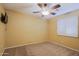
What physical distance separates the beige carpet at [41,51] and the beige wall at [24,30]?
0.27ft

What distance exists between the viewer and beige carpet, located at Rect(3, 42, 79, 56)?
5.43 ft

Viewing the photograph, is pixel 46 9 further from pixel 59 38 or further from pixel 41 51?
pixel 41 51

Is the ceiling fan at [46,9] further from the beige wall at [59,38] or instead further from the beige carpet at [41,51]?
the beige carpet at [41,51]

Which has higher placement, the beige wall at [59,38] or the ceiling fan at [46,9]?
the ceiling fan at [46,9]

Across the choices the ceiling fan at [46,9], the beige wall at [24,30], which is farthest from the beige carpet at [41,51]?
the ceiling fan at [46,9]

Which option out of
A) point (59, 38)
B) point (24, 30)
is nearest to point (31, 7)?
point (24, 30)

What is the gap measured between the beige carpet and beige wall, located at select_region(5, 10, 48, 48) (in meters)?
0.08

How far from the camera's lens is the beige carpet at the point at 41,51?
5.43 ft

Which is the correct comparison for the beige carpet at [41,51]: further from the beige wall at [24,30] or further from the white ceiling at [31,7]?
the white ceiling at [31,7]

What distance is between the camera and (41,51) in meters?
1.72

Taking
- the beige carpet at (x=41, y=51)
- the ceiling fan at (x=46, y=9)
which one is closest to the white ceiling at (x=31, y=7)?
the ceiling fan at (x=46, y=9)

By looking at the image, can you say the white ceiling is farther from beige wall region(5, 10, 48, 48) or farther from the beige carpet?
the beige carpet

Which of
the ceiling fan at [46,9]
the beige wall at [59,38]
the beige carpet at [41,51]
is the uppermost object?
the ceiling fan at [46,9]

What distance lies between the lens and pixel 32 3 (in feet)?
5.28
